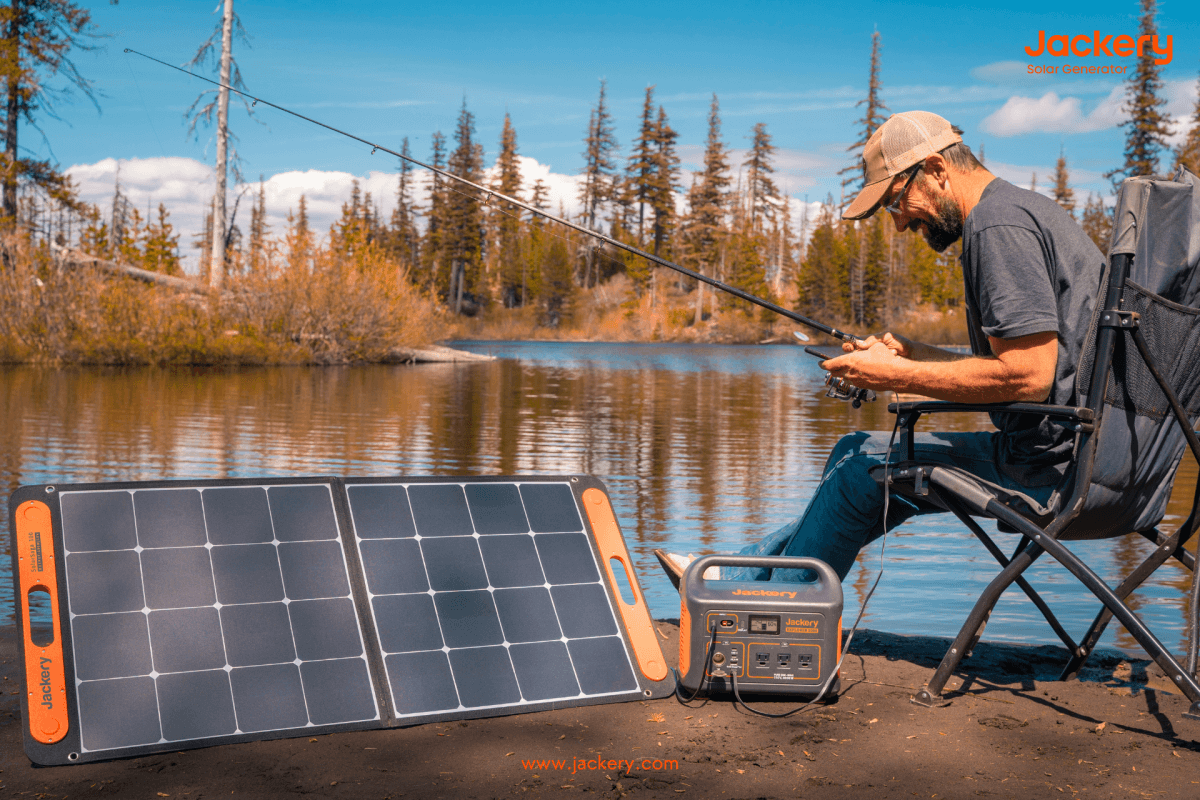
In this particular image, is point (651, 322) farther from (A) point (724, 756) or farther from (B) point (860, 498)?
(A) point (724, 756)

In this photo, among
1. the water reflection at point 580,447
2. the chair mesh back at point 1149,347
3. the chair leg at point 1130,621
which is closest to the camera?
the chair leg at point 1130,621

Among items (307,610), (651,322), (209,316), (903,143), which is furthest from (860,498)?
(651,322)

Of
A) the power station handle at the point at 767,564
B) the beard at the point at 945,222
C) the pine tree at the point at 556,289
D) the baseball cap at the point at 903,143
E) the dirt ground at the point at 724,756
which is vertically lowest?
the dirt ground at the point at 724,756

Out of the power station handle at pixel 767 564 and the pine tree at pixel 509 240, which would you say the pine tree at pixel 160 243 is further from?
the power station handle at pixel 767 564

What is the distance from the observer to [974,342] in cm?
340

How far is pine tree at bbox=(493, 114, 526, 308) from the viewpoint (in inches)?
3260

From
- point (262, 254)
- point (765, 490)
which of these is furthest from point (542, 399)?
point (262, 254)

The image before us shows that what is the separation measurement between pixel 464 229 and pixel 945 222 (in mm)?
76566

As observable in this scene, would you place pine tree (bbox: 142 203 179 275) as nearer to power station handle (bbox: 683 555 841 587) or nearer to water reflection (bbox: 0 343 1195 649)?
water reflection (bbox: 0 343 1195 649)

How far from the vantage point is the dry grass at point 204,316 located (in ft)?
84.2

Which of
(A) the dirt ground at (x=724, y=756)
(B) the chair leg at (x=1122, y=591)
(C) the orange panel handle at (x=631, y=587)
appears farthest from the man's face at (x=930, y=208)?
(A) the dirt ground at (x=724, y=756)

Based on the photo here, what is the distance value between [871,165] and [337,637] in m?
2.25

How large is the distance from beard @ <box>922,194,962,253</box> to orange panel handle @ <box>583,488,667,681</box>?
1.41 meters

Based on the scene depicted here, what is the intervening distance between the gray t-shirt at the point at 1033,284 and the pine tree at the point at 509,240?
8023cm
